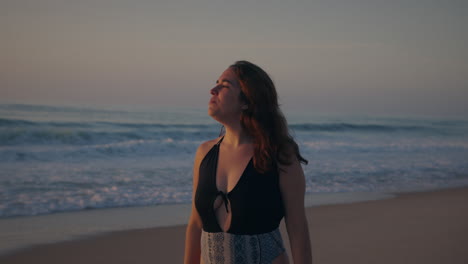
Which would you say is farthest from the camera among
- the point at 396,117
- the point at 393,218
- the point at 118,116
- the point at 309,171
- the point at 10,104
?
the point at 396,117

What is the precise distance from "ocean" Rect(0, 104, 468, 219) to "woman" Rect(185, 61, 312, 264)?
4980 millimetres

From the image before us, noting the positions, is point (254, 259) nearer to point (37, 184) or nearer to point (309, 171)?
point (37, 184)

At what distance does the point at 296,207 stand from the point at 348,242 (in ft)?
12.1

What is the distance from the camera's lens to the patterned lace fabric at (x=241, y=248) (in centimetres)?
214

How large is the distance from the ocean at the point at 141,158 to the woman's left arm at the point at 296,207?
204 inches

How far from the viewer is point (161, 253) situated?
511 centimetres

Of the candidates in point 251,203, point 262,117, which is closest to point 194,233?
point 251,203

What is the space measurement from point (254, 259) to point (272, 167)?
1.39ft

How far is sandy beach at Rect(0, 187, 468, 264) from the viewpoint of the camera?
194 inches

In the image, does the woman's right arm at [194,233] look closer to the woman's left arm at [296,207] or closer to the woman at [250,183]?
the woman at [250,183]

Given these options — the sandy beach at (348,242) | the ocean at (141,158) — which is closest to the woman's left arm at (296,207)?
the sandy beach at (348,242)

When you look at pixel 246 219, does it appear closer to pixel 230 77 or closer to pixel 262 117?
pixel 262 117

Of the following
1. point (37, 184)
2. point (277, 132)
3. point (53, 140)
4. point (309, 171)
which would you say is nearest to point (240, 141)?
point (277, 132)

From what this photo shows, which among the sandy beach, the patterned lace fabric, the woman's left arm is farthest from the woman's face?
the sandy beach
